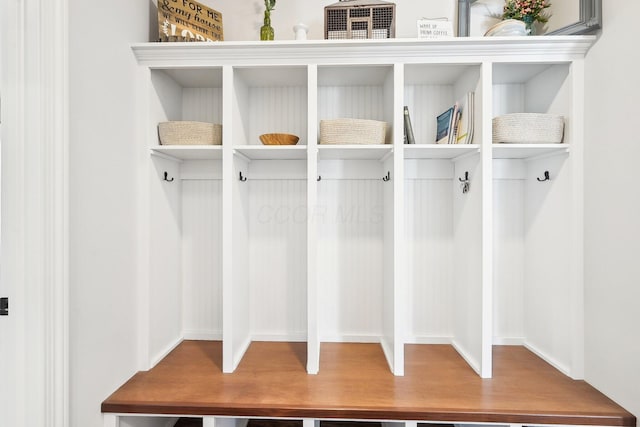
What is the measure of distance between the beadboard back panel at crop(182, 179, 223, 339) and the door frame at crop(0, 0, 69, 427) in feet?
2.86

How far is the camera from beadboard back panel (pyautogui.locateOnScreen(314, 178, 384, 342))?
77.4 inches

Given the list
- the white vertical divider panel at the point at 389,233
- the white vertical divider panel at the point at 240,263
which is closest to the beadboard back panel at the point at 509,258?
the white vertical divider panel at the point at 389,233

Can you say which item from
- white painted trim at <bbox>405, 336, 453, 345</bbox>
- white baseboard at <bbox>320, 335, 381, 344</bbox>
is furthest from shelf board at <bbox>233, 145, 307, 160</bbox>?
white painted trim at <bbox>405, 336, 453, 345</bbox>

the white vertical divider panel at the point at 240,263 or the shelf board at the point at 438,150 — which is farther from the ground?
the shelf board at the point at 438,150

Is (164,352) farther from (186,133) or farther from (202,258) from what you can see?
(186,133)

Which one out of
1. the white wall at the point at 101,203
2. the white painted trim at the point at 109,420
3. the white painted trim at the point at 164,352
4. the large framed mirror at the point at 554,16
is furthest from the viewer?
the white painted trim at the point at 164,352

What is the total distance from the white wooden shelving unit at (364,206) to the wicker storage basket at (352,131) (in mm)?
51

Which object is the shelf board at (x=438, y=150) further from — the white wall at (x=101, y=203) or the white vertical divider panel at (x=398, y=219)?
the white wall at (x=101, y=203)

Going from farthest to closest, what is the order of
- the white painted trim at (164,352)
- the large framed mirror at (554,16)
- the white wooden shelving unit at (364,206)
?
the white painted trim at (164,352)
the white wooden shelving unit at (364,206)
the large framed mirror at (554,16)

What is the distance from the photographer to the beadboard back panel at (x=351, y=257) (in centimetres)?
197

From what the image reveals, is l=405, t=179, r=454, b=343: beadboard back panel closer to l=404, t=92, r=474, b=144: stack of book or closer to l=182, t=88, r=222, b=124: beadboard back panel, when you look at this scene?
l=404, t=92, r=474, b=144: stack of book

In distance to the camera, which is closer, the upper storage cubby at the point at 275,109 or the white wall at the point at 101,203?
the white wall at the point at 101,203

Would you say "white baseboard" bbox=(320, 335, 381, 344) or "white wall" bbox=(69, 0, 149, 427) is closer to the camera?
"white wall" bbox=(69, 0, 149, 427)

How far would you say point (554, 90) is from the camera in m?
1.68
